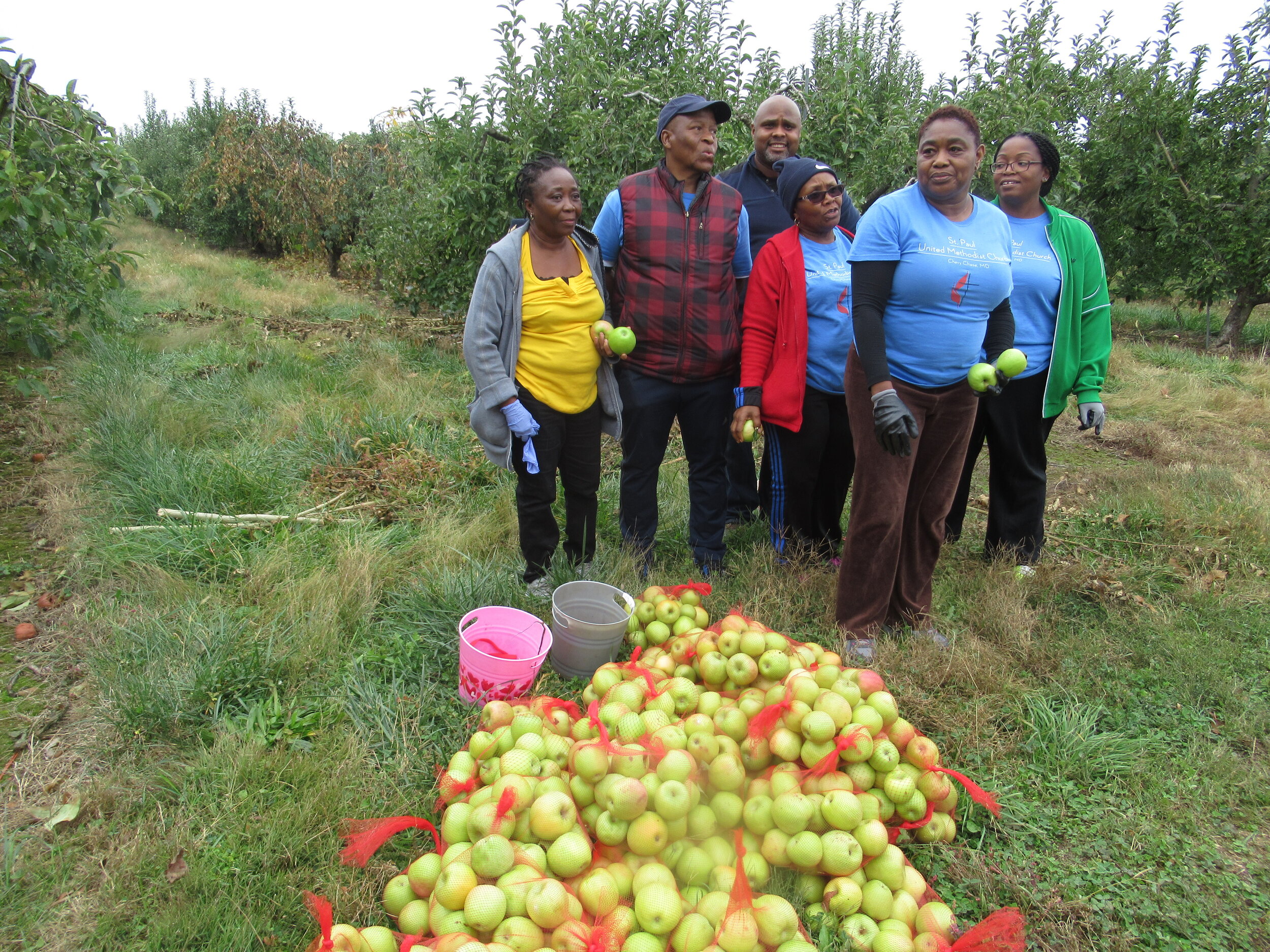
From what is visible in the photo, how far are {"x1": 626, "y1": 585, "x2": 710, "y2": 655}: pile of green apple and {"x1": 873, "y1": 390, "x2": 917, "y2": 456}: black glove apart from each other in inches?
41.6

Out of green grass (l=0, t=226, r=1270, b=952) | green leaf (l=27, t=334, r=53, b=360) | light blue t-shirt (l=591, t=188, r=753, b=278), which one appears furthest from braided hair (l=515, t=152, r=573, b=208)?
green leaf (l=27, t=334, r=53, b=360)

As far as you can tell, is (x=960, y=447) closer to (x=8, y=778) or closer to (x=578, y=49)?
(x=8, y=778)

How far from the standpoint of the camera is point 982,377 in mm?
2971

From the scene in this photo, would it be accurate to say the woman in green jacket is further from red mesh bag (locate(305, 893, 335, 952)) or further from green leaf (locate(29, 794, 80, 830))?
green leaf (locate(29, 794, 80, 830))

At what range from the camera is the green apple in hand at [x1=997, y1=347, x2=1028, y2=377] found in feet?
10.1

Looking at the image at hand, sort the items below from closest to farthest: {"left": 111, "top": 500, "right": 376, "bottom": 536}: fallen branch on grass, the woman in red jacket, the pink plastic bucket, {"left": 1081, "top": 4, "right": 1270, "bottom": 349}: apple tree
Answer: the pink plastic bucket → the woman in red jacket → {"left": 111, "top": 500, "right": 376, "bottom": 536}: fallen branch on grass → {"left": 1081, "top": 4, "right": 1270, "bottom": 349}: apple tree

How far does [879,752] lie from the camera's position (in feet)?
7.33

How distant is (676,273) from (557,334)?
645 mm

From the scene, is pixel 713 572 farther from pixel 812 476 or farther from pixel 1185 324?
pixel 1185 324

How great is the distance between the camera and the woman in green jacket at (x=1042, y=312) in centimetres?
377

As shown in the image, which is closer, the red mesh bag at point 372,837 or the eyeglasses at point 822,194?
the red mesh bag at point 372,837

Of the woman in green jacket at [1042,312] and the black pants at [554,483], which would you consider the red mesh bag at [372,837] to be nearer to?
the black pants at [554,483]

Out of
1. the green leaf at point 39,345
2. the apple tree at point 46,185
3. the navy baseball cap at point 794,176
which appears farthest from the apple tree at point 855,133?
the green leaf at point 39,345

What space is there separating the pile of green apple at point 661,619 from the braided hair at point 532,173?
185 centimetres
